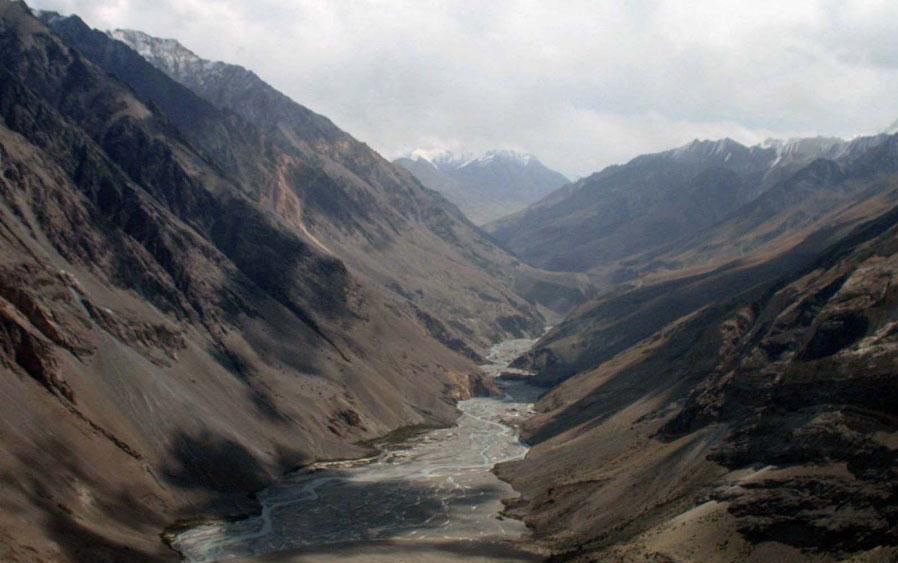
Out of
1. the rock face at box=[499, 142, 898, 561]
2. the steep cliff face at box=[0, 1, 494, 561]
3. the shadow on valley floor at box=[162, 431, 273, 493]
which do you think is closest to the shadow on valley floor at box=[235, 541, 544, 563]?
the rock face at box=[499, 142, 898, 561]

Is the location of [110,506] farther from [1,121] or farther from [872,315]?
[1,121]

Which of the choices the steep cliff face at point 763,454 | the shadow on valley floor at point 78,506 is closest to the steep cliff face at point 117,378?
the shadow on valley floor at point 78,506

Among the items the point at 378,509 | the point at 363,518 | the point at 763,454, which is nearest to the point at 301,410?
the point at 378,509

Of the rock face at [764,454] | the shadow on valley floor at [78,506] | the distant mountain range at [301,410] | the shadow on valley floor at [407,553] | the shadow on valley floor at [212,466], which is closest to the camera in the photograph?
the rock face at [764,454]

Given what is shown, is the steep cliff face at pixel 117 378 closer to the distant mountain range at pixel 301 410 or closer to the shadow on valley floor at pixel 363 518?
the distant mountain range at pixel 301 410

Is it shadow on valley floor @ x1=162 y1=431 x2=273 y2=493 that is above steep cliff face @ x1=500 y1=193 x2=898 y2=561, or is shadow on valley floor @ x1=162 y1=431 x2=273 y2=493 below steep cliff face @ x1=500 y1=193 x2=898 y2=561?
above

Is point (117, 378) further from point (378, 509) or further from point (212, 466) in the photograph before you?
point (378, 509)

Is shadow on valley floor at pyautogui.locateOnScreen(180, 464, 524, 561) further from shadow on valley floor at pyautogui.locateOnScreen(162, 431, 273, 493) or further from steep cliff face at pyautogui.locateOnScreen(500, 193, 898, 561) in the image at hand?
steep cliff face at pyautogui.locateOnScreen(500, 193, 898, 561)
